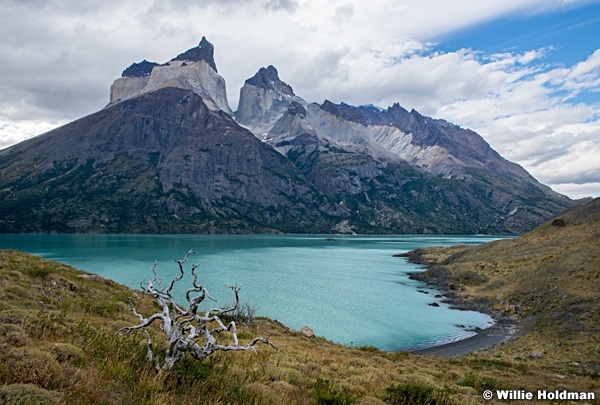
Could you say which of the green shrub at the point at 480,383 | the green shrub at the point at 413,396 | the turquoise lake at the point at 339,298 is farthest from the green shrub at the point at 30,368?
the turquoise lake at the point at 339,298

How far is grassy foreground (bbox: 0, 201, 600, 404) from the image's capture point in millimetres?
8656

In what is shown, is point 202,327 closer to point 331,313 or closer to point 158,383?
Answer: point 158,383

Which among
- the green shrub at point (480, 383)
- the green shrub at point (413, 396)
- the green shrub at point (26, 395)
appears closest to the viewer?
the green shrub at point (26, 395)

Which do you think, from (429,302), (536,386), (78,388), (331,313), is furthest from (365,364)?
(429,302)

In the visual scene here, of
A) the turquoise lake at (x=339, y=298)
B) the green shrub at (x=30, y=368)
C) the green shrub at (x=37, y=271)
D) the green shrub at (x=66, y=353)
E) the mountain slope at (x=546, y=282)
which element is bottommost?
the turquoise lake at (x=339, y=298)

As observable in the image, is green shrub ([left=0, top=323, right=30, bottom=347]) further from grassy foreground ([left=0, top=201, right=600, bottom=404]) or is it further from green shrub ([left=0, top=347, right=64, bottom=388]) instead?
green shrub ([left=0, top=347, right=64, bottom=388])

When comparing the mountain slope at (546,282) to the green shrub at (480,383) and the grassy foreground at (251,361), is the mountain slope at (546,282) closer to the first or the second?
the grassy foreground at (251,361)

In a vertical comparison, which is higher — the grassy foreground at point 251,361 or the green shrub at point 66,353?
the green shrub at point 66,353

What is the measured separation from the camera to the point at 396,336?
53875 mm
